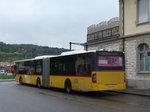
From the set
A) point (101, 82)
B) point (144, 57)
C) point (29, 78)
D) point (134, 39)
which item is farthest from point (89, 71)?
point (29, 78)

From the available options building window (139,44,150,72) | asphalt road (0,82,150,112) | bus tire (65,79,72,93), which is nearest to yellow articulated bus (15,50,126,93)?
bus tire (65,79,72,93)

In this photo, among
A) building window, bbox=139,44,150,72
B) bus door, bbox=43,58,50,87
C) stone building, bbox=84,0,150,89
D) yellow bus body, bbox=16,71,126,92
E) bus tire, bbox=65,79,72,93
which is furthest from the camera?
bus door, bbox=43,58,50,87

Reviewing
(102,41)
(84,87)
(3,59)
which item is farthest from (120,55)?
(3,59)

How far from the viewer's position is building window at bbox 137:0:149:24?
75.7ft

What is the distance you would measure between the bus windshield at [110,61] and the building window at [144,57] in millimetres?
4993

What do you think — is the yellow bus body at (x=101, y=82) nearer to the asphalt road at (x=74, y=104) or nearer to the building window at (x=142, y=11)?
the asphalt road at (x=74, y=104)

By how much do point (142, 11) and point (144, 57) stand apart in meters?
3.57

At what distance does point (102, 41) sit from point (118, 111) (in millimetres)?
16730

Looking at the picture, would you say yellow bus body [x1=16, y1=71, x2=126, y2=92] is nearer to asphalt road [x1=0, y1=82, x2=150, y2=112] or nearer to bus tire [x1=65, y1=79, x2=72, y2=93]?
bus tire [x1=65, y1=79, x2=72, y2=93]

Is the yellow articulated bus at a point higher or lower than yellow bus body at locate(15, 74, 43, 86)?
higher

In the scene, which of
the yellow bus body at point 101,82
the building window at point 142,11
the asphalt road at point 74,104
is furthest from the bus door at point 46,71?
the building window at point 142,11

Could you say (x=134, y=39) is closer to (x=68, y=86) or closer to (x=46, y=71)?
(x=68, y=86)

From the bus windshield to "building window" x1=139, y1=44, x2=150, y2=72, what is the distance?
16.4 feet

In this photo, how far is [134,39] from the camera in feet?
79.4
